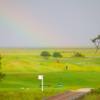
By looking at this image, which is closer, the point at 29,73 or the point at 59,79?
the point at 59,79

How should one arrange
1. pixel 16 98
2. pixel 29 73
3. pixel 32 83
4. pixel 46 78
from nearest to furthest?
pixel 16 98 < pixel 32 83 < pixel 46 78 < pixel 29 73

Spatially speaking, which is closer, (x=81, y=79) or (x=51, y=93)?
(x=51, y=93)

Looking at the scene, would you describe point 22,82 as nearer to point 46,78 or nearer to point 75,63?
point 46,78

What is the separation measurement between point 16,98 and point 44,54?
62.7 ft

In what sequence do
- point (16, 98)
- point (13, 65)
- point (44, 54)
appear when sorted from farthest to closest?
point (44, 54) < point (13, 65) < point (16, 98)

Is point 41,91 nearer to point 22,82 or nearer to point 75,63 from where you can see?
point 22,82

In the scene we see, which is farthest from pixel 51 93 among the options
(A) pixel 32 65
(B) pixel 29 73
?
(A) pixel 32 65

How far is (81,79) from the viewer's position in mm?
25562

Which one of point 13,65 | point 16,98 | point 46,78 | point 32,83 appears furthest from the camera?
point 13,65

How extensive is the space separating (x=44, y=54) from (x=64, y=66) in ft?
19.2

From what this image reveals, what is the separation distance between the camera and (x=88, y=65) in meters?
32.3

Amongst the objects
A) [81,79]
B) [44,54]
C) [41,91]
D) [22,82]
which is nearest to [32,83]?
[22,82]

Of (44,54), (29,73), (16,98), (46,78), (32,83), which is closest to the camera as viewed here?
(16,98)

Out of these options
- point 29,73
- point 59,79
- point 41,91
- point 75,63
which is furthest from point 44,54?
point 41,91
